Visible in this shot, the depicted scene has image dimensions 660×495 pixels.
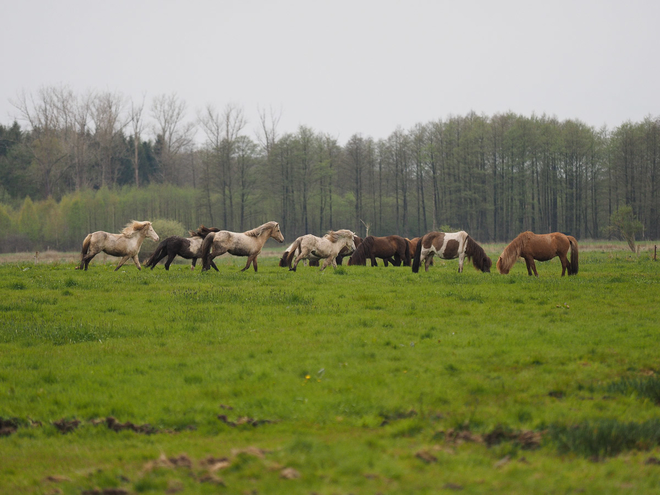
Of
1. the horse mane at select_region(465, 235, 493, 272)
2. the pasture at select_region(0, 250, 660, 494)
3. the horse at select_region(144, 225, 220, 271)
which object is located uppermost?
the horse at select_region(144, 225, 220, 271)

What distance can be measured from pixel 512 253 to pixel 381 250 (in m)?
6.67

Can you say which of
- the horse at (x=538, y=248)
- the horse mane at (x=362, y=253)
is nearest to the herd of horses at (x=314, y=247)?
the horse at (x=538, y=248)

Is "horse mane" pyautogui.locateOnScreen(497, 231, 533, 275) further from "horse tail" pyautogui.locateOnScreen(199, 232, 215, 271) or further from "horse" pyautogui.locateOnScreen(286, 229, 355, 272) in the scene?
"horse tail" pyautogui.locateOnScreen(199, 232, 215, 271)

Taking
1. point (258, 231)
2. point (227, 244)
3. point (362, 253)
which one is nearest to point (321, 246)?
point (258, 231)

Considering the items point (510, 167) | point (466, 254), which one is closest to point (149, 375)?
point (466, 254)

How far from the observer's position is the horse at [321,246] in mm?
21547

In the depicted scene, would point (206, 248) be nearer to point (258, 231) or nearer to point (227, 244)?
point (227, 244)

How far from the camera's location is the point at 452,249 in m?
20.7

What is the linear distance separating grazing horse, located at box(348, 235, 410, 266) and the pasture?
31.1ft

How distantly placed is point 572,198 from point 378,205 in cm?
2459

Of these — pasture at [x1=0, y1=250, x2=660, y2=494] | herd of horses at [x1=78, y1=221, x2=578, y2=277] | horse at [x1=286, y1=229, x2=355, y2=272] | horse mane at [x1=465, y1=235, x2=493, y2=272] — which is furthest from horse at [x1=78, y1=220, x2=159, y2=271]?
horse mane at [x1=465, y1=235, x2=493, y2=272]

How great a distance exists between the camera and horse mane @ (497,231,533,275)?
64.3 ft

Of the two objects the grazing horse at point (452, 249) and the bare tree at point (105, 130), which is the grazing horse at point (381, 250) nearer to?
the grazing horse at point (452, 249)

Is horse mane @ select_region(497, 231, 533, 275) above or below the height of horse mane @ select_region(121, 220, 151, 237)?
below
